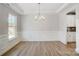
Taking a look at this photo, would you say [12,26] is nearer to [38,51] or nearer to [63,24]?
[38,51]

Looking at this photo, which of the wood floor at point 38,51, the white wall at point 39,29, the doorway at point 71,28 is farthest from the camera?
the doorway at point 71,28

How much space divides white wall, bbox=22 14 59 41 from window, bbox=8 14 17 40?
62cm

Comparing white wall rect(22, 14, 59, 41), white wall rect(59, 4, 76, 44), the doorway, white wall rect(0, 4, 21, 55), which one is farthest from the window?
the doorway

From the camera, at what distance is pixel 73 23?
25.2 ft

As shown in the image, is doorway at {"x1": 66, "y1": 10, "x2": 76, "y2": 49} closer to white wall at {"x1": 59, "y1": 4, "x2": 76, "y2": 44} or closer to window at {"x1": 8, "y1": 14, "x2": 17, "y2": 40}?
white wall at {"x1": 59, "y1": 4, "x2": 76, "y2": 44}

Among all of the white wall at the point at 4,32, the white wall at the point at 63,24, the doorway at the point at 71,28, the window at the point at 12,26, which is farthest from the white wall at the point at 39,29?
the doorway at the point at 71,28

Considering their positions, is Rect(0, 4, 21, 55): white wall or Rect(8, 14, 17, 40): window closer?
Rect(0, 4, 21, 55): white wall

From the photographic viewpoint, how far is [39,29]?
6.91 m

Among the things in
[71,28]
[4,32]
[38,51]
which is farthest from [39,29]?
[4,32]

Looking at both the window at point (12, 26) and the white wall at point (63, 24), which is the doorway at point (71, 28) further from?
the window at point (12, 26)

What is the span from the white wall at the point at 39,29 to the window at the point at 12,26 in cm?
62

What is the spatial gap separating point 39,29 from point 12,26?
1759mm

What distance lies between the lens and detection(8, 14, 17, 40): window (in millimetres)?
5450

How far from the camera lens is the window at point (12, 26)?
5.45 meters
